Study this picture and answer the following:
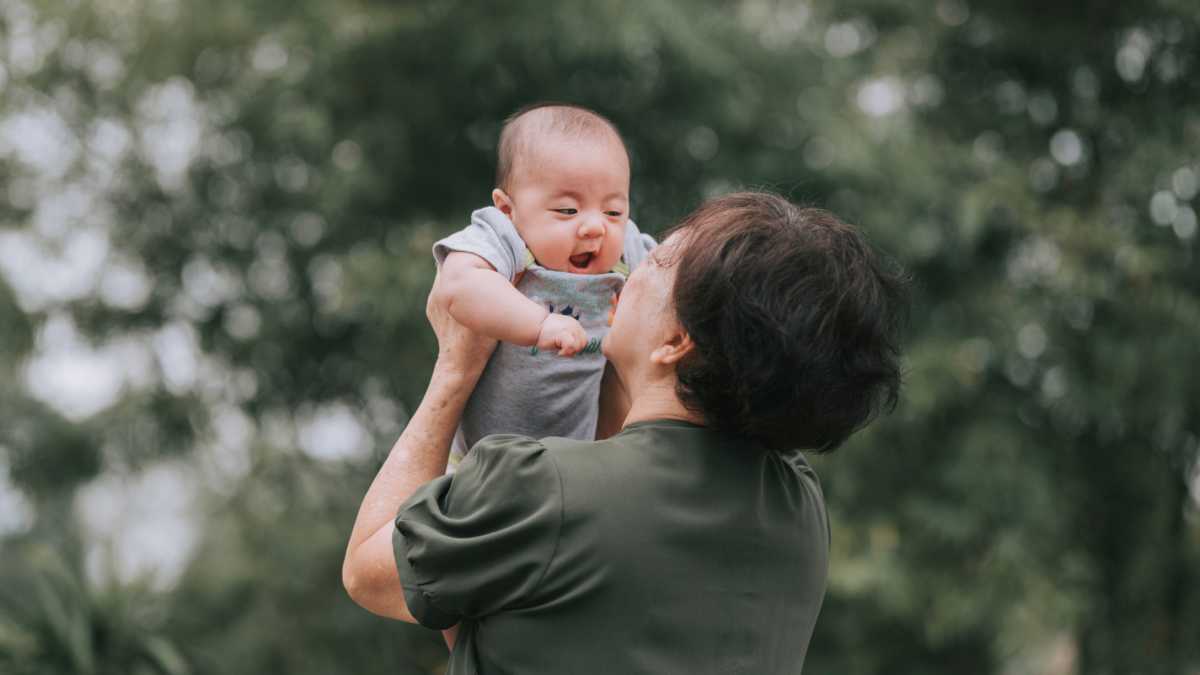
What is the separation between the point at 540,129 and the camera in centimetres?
182

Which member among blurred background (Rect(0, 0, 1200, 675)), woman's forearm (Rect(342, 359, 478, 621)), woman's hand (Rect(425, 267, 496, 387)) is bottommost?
blurred background (Rect(0, 0, 1200, 675))

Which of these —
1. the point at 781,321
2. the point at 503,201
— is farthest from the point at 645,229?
the point at 781,321

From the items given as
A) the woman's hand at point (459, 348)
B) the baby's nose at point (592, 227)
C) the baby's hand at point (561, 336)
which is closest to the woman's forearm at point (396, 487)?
the woman's hand at point (459, 348)

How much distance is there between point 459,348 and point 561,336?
0.48ft

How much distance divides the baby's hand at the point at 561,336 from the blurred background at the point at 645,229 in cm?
473

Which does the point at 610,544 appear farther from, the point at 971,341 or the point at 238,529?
the point at 238,529

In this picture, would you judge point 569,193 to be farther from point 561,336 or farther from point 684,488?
point 684,488

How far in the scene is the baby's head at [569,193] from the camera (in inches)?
70.0

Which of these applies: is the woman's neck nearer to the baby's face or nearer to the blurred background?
the baby's face

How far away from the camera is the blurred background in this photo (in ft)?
22.5

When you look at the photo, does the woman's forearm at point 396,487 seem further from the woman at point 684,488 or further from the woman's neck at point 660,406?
the woman's neck at point 660,406

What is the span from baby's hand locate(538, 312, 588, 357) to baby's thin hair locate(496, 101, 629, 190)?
0.26 m

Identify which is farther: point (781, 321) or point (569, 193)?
point (569, 193)

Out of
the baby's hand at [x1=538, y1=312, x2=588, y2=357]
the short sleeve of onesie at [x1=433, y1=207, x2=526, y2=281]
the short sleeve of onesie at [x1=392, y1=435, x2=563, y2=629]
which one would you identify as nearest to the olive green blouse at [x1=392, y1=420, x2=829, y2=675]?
the short sleeve of onesie at [x1=392, y1=435, x2=563, y2=629]
